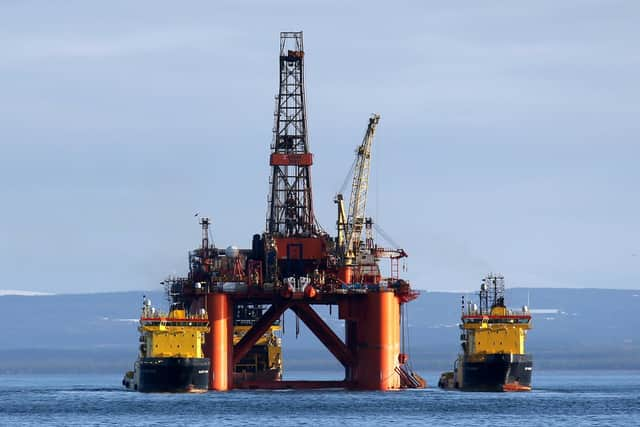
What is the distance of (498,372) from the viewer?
13175cm

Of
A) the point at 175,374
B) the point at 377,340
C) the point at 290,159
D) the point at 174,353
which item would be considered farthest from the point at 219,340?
the point at 290,159

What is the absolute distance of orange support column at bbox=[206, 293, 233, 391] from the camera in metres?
132

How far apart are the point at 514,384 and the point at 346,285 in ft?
40.5

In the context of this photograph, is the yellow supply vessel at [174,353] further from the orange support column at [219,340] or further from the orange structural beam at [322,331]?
the orange structural beam at [322,331]

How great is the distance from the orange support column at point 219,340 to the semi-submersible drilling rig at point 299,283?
63 millimetres

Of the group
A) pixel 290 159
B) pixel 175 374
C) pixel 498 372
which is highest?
pixel 290 159

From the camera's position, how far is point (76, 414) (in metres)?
114

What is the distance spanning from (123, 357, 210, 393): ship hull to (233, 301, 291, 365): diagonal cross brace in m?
8.39

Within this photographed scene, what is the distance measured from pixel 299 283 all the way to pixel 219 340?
6.25m

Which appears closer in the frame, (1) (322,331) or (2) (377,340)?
(2) (377,340)

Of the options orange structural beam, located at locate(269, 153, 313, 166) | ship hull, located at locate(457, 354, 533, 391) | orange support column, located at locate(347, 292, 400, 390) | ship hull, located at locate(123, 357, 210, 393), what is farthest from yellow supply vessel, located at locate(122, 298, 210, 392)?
ship hull, located at locate(457, 354, 533, 391)

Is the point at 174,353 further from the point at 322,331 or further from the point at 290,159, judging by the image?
the point at 290,159

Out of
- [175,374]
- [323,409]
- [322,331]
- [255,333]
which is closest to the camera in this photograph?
[323,409]

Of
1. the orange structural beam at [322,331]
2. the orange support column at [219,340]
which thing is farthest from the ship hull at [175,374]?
the orange structural beam at [322,331]
